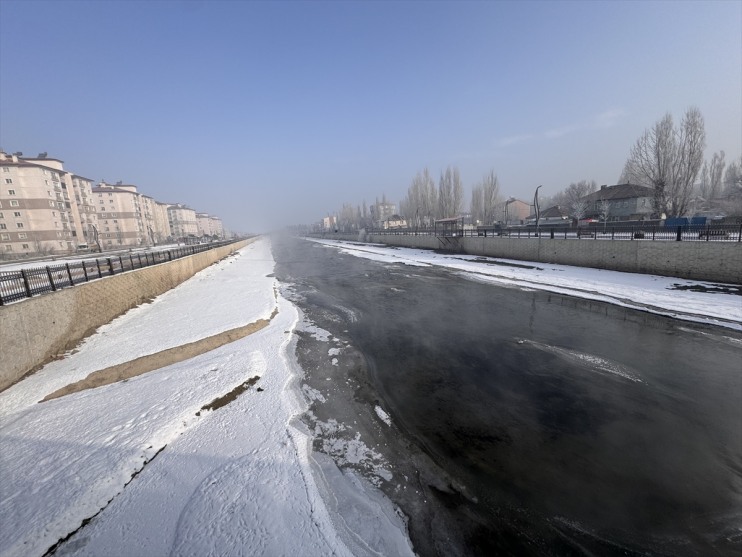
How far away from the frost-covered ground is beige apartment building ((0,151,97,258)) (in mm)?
65430

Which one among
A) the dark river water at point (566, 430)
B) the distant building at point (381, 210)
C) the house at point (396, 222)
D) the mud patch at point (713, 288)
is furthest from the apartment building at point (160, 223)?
the mud patch at point (713, 288)

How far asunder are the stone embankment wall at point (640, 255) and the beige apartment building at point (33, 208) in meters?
72.1

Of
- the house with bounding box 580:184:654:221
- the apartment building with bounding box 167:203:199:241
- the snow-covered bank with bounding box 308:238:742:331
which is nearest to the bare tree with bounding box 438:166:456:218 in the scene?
the house with bounding box 580:184:654:221

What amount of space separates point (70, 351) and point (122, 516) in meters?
8.47

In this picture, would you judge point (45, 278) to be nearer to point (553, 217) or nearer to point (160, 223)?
point (553, 217)

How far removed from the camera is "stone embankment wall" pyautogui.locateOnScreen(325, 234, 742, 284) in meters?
15.2

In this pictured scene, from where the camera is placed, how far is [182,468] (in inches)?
193

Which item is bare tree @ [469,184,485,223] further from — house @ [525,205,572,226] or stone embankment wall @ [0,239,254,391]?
stone embankment wall @ [0,239,254,391]

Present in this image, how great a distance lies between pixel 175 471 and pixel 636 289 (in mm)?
19944

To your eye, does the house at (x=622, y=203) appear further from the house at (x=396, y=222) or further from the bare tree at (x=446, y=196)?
the house at (x=396, y=222)

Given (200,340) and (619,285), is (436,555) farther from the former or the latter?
(619,285)

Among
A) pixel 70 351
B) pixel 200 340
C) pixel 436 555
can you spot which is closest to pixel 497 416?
pixel 436 555

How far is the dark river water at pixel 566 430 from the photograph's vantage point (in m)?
3.84

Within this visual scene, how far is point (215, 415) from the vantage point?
6355 mm
